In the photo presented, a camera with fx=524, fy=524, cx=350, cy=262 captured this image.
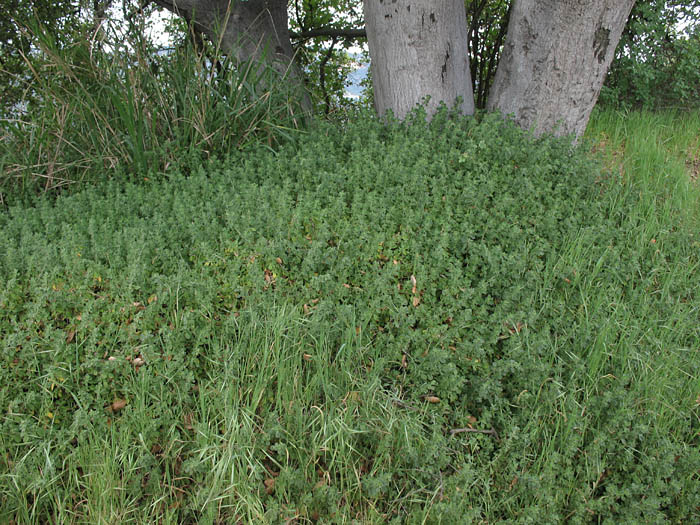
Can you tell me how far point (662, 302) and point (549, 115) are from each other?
7.44ft

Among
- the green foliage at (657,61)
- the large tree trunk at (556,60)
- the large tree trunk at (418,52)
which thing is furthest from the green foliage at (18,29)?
the green foliage at (657,61)

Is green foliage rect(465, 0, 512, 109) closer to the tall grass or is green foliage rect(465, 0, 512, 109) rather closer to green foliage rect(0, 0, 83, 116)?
the tall grass

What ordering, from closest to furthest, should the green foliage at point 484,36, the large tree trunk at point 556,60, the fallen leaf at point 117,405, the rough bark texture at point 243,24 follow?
the fallen leaf at point 117,405, the large tree trunk at point 556,60, the rough bark texture at point 243,24, the green foliage at point 484,36

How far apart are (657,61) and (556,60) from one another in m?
2.85

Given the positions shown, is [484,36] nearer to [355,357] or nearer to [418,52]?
[418,52]

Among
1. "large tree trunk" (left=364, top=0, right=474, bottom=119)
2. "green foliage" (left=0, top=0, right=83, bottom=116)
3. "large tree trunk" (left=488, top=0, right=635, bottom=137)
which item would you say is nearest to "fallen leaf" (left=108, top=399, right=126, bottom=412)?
"large tree trunk" (left=364, top=0, right=474, bottom=119)

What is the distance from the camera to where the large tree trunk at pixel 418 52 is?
4.82 metres

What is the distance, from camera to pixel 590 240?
144 inches

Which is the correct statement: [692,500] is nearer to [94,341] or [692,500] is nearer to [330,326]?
[330,326]

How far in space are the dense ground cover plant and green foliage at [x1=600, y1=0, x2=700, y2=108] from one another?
3277 mm

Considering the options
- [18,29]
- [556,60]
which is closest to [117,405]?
[556,60]

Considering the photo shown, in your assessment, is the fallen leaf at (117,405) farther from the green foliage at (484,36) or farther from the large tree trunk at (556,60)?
the green foliage at (484,36)

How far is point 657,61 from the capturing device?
21.6 ft

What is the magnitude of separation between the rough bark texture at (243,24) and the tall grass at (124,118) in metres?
0.83
